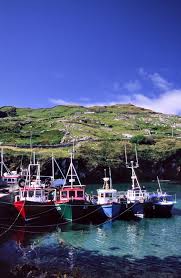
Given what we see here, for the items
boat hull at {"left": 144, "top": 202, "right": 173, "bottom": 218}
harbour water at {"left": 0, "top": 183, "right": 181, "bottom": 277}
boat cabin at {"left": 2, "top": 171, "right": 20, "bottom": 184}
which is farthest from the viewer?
boat cabin at {"left": 2, "top": 171, "right": 20, "bottom": 184}

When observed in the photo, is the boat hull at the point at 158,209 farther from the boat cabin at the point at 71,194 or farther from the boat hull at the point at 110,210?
the boat cabin at the point at 71,194

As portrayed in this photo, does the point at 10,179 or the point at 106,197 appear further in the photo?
the point at 10,179

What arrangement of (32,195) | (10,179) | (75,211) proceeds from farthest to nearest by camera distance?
(10,179)
(32,195)
(75,211)

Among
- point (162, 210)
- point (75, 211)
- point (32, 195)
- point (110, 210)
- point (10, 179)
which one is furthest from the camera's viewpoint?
point (10, 179)

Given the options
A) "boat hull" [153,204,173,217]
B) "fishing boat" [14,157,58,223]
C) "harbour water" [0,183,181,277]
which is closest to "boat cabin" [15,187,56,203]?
"fishing boat" [14,157,58,223]

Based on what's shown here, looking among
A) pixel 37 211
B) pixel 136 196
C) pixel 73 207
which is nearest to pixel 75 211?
pixel 73 207

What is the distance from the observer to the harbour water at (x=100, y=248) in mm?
31594

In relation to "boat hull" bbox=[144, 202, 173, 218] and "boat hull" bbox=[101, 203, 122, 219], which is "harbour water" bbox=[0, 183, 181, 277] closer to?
"boat hull" bbox=[101, 203, 122, 219]

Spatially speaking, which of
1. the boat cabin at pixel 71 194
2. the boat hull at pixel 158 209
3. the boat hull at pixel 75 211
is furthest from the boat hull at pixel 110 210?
the boat hull at pixel 158 209

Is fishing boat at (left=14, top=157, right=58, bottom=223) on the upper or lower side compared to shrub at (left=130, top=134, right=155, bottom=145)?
lower

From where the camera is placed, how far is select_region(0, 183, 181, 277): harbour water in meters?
31.6

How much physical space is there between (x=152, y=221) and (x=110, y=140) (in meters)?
99.6

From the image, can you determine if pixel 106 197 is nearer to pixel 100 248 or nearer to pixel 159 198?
pixel 159 198

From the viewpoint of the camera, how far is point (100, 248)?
38.5 m
